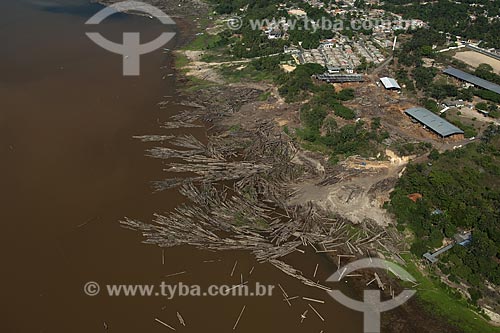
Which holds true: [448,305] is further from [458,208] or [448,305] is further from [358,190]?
[358,190]

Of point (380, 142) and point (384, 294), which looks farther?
point (380, 142)

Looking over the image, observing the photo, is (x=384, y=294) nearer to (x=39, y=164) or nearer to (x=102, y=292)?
(x=102, y=292)

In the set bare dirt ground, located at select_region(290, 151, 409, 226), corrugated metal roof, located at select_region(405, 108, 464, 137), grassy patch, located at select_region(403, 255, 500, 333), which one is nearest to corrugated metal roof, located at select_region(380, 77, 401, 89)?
corrugated metal roof, located at select_region(405, 108, 464, 137)

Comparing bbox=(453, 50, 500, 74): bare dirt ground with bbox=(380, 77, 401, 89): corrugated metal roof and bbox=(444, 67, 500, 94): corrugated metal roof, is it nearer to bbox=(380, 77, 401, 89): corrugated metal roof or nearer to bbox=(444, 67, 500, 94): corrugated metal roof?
bbox=(444, 67, 500, 94): corrugated metal roof

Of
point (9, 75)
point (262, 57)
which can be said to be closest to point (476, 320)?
point (262, 57)

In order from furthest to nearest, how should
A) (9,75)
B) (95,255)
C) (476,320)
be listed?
(9,75), (95,255), (476,320)

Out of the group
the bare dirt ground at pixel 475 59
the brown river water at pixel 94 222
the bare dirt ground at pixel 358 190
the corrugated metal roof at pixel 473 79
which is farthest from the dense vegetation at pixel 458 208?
the bare dirt ground at pixel 475 59

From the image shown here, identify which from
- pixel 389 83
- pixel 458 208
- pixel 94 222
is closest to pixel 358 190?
pixel 458 208
